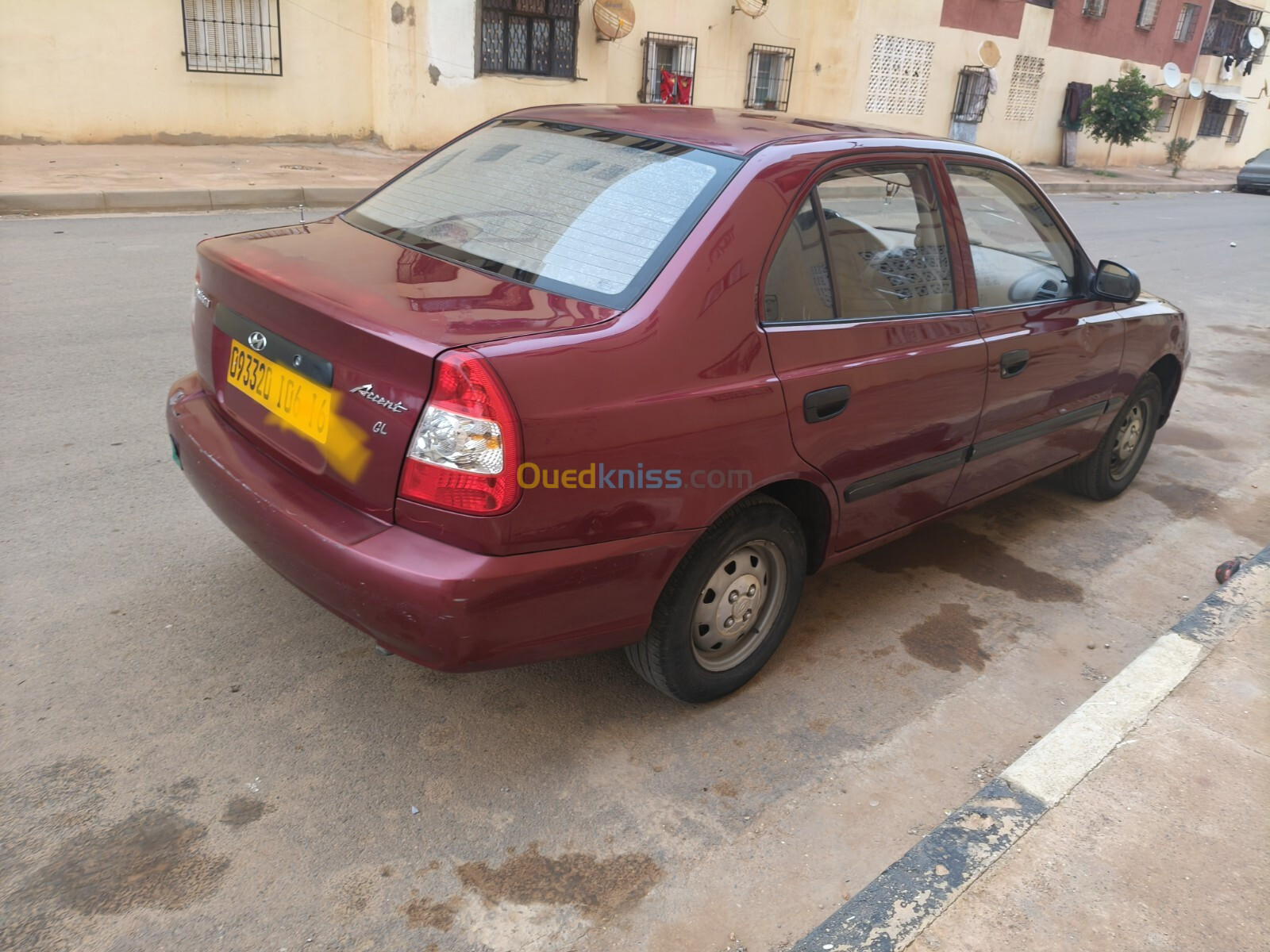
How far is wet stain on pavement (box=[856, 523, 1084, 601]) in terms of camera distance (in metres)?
3.98

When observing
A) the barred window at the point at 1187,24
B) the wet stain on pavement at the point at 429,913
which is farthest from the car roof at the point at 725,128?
the barred window at the point at 1187,24

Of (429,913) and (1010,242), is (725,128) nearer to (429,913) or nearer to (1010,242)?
(1010,242)

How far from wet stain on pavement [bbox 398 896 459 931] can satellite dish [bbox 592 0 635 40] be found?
1543 cm

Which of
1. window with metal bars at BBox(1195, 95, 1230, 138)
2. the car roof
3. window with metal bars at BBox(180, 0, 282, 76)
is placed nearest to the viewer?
the car roof

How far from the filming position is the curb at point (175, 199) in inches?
376

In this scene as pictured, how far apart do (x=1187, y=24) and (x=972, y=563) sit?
107 feet

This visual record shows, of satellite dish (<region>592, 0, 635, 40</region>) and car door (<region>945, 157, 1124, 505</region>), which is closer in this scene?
car door (<region>945, 157, 1124, 505</region>)

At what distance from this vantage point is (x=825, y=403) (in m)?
2.86

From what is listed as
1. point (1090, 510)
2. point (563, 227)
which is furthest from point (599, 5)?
point (563, 227)

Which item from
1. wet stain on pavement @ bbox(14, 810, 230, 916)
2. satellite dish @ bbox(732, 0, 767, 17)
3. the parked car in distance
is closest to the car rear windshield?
wet stain on pavement @ bbox(14, 810, 230, 916)

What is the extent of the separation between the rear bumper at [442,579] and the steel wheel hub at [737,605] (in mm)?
281

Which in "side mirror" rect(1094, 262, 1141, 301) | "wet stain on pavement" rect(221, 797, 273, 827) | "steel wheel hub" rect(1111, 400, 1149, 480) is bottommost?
"wet stain on pavement" rect(221, 797, 273, 827)

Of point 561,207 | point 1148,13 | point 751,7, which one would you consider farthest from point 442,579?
point 1148,13

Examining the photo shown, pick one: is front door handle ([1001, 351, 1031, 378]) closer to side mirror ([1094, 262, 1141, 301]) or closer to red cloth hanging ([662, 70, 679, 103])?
side mirror ([1094, 262, 1141, 301])
